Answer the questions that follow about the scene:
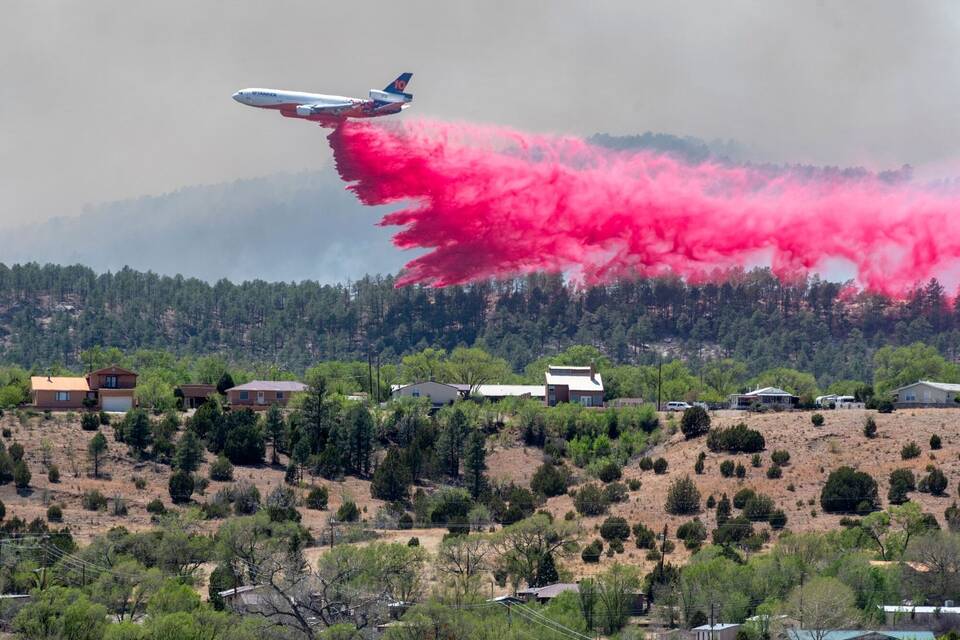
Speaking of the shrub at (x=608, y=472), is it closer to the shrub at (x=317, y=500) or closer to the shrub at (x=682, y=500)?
the shrub at (x=682, y=500)

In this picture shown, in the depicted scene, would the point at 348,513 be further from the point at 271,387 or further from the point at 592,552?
the point at 271,387

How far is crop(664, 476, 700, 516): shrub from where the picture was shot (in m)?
109

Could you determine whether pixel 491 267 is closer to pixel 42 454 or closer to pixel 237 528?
pixel 42 454

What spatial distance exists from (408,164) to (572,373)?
38.9 meters

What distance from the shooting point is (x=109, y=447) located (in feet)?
392

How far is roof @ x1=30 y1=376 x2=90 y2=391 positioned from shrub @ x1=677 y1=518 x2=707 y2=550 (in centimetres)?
5829

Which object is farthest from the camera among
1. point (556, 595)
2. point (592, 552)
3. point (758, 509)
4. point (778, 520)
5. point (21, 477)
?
point (21, 477)

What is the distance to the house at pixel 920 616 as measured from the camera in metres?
→ 80.9

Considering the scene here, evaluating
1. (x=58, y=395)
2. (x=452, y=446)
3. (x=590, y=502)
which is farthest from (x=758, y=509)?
(x=58, y=395)

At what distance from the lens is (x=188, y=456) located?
11600 centimetres

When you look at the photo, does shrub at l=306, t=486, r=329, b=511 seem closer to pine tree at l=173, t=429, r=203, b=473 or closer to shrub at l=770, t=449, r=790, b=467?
pine tree at l=173, t=429, r=203, b=473

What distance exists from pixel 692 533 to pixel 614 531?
492cm

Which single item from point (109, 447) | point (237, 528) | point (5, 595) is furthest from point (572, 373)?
point (5, 595)

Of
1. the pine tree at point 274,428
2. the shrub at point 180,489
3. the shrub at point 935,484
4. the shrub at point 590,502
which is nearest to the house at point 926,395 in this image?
the shrub at point 935,484
